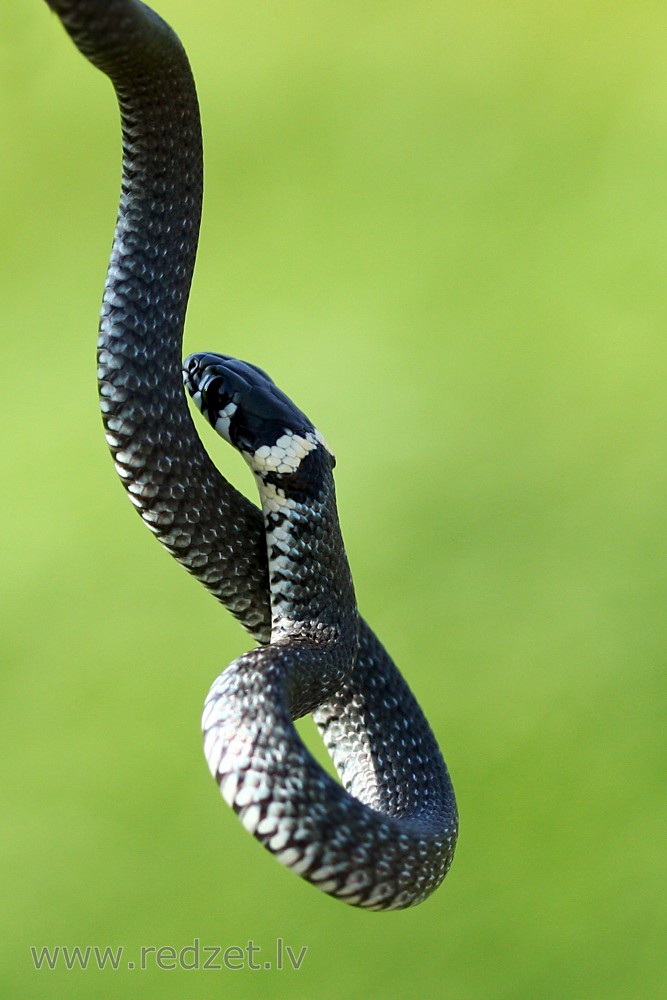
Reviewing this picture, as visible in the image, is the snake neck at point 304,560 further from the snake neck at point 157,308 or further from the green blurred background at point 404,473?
the green blurred background at point 404,473

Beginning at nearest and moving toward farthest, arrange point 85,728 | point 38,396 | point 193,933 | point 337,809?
point 337,809 → point 193,933 → point 85,728 → point 38,396

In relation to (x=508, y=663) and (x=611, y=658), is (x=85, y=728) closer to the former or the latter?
(x=508, y=663)

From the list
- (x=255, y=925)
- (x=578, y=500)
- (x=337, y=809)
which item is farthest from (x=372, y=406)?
(x=337, y=809)

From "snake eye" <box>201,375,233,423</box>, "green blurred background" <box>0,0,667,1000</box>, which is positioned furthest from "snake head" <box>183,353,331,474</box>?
"green blurred background" <box>0,0,667,1000</box>

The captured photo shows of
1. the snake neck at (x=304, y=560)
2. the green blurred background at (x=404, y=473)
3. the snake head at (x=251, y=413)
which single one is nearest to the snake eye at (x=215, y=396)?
the snake head at (x=251, y=413)

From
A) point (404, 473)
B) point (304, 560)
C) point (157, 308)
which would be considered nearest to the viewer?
point (157, 308)

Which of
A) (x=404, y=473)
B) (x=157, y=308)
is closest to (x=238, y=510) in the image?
(x=157, y=308)

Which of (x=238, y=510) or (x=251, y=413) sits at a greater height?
(x=251, y=413)

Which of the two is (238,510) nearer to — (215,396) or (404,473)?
(215,396)
